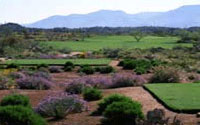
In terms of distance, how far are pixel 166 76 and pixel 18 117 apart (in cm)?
1530

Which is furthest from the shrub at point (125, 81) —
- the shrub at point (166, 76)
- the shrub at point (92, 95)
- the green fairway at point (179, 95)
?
the shrub at point (92, 95)

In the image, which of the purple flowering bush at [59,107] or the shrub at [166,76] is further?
the shrub at [166,76]

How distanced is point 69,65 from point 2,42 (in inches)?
1259

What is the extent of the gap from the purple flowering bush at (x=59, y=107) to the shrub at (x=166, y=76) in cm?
1074

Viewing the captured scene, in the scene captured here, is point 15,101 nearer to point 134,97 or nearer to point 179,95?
point 134,97

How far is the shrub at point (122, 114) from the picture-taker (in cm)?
1472

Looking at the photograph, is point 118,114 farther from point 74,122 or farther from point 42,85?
point 42,85

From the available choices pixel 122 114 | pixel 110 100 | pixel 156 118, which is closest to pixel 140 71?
pixel 110 100

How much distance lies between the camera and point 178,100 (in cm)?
1831

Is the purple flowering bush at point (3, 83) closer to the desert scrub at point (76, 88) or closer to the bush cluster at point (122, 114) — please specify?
the desert scrub at point (76, 88)

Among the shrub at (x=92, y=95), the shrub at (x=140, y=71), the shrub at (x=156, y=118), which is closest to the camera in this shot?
the shrub at (x=156, y=118)

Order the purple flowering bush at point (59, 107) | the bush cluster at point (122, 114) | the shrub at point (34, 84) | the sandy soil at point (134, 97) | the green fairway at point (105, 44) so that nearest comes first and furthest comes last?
the bush cluster at point (122, 114)
the sandy soil at point (134, 97)
the purple flowering bush at point (59, 107)
the shrub at point (34, 84)
the green fairway at point (105, 44)

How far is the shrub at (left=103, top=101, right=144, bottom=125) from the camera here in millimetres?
14724

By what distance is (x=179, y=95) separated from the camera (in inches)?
779
